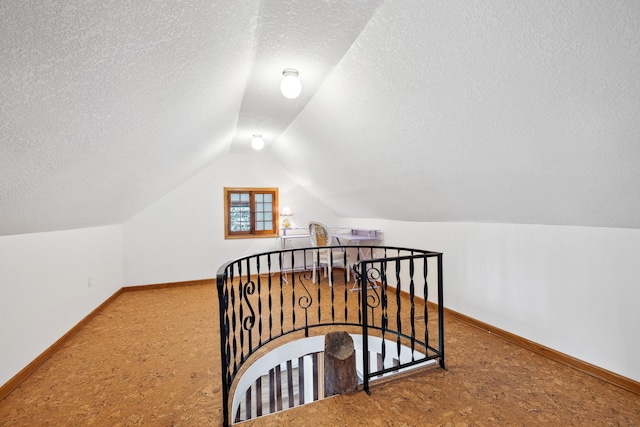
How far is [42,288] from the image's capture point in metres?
2.46

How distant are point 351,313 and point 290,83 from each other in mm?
2713

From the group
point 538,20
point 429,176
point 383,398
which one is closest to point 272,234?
point 429,176

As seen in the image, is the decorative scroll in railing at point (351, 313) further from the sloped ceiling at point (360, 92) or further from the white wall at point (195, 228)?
the sloped ceiling at point (360, 92)

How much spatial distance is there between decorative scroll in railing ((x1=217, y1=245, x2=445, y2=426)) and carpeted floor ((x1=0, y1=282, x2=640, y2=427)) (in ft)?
0.59

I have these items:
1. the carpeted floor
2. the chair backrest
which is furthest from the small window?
the carpeted floor

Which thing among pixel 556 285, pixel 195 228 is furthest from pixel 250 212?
pixel 556 285

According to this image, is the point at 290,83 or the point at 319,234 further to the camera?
the point at 319,234

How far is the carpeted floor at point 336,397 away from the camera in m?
1.69

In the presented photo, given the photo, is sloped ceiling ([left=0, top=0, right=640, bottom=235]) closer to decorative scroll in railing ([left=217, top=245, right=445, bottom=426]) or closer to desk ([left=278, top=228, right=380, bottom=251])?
decorative scroll in railing ([left=217, top=245, right=445, bottom=426])

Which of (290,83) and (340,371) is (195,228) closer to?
(290,83)

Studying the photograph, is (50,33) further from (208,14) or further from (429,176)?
(429,176)

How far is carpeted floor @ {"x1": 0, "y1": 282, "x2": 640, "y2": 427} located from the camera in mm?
1686

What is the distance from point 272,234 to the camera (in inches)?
218

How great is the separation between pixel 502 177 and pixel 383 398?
6.05ft
